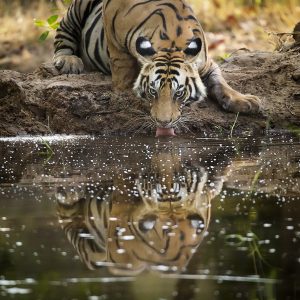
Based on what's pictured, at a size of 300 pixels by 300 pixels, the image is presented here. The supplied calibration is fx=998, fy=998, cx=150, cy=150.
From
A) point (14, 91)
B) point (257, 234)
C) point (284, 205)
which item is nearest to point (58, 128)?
point (14, 91)

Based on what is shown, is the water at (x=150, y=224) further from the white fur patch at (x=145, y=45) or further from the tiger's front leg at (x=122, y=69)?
the tiger's front leg at (x=122, y=69)

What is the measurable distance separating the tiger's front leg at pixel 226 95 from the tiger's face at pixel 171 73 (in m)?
0.14

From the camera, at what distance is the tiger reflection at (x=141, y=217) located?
3.41m

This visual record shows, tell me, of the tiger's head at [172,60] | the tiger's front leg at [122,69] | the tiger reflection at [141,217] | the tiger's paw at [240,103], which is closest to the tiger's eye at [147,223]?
the tiger reflection at [141,217]

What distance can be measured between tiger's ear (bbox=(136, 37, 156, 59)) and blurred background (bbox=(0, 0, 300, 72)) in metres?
5.86

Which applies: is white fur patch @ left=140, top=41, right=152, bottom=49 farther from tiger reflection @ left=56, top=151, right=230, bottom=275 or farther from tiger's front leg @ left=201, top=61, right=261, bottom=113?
tiger reflection @ left=56, top=151, right=230, bottom=275

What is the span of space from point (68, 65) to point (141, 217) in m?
4.59

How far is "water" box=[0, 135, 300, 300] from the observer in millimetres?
3084

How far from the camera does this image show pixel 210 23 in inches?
566

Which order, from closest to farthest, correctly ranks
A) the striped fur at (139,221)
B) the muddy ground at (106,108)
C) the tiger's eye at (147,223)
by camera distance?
the striped fur at (139,221), the tiger's eye at (147,223), the muddy ground at (106,108)

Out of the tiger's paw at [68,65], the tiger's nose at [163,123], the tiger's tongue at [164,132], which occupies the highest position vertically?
the tiger's paw at [68,65]

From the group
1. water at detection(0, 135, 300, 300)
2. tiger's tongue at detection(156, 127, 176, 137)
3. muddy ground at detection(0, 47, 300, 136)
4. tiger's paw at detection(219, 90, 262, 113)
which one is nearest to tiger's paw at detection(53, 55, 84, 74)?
muddy ground at detection(0, 47, 300, 136)

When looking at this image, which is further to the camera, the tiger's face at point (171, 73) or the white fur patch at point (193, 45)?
the white fur patch at point (193, 45)

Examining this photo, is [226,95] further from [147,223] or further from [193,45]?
[147,223]
